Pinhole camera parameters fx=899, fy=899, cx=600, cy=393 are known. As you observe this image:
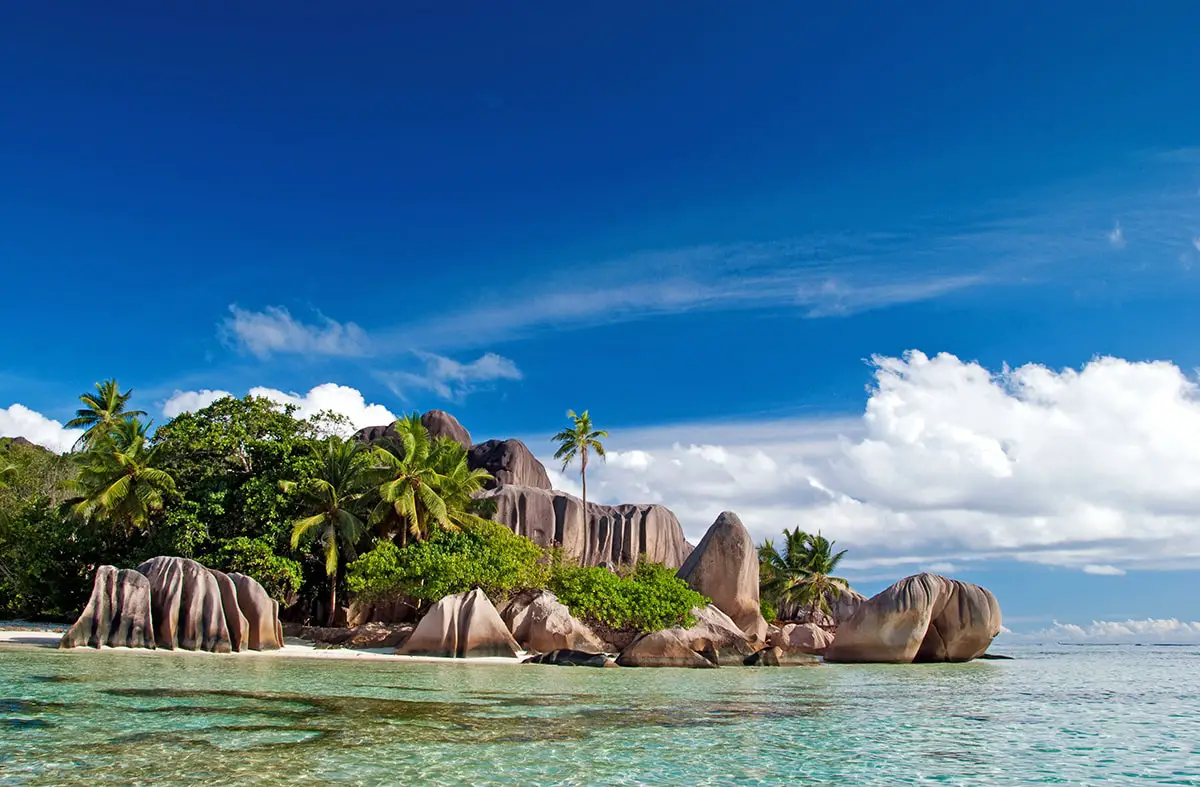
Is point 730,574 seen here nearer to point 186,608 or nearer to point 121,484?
point 186,608

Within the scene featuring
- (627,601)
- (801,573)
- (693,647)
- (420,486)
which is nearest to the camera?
(693,647)

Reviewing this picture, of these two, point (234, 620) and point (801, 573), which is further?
point (801, 573)

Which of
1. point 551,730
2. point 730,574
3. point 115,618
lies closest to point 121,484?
point 115,618

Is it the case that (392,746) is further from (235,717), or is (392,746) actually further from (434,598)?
(434,598)

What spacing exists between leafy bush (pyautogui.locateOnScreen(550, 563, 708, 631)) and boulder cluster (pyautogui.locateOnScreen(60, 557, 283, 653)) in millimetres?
9373

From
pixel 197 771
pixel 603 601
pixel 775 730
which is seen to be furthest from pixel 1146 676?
pixel 197 771

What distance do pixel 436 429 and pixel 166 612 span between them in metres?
27.1

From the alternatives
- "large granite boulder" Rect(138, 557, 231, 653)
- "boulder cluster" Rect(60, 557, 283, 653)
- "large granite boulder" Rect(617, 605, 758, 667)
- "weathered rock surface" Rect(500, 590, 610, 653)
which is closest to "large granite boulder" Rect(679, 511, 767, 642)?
"large granite boulder" Rect(617, 605, 758, 667)

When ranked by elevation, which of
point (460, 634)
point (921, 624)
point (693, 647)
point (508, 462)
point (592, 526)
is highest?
point (508, 462)

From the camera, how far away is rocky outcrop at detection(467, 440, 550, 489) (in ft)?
161

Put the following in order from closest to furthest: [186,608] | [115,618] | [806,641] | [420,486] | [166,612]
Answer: [115,618]
[166,612]
[186,608]
[420,486]
[806,641]

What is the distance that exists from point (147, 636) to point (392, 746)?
16759 millimetres

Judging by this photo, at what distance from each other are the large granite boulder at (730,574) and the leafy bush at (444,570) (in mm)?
7621

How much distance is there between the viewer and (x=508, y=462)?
49.2 m
